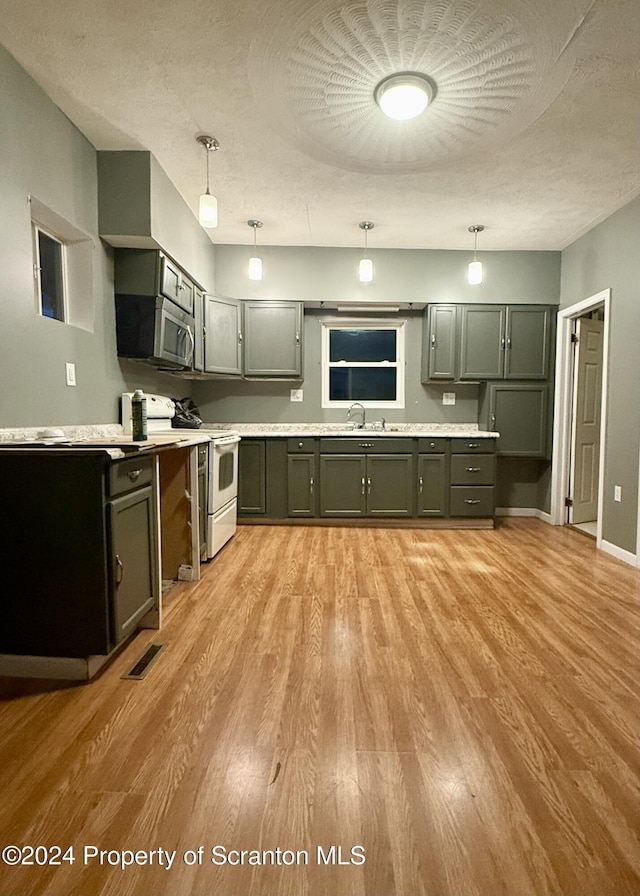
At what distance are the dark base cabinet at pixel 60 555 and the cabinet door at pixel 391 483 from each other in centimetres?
257

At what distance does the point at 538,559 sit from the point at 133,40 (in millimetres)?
3773

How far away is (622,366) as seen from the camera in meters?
3.14

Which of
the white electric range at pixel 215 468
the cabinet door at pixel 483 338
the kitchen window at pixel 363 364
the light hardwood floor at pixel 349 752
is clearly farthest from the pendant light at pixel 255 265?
the light hardwood floor at pixel 349 752

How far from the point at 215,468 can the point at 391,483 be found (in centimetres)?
170

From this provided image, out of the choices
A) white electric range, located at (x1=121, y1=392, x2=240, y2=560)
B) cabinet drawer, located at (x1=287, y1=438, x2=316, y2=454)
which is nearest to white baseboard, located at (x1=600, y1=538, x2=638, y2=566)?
cabinet drawer, located at (x1=287, y1=438, x2=316, y2=454)

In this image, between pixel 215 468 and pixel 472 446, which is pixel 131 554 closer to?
pixel 215 468

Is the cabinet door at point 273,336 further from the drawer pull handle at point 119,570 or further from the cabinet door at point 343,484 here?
the drawer pull handle at point 119,570

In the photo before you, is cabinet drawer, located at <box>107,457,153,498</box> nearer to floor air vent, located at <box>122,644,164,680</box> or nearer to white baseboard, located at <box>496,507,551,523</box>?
floor air vent, located at <box>122,644,164,680</box>

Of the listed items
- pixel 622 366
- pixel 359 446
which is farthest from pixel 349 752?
pixel 622 366

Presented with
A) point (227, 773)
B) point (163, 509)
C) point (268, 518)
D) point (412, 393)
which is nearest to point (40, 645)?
point (227, 773)

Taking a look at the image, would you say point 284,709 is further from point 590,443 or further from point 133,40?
point 590,443

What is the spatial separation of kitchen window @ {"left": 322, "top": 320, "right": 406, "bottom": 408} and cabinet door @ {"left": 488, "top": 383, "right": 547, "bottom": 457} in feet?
3.32

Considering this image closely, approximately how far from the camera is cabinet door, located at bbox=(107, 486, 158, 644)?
157 cm

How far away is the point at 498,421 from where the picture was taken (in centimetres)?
409
